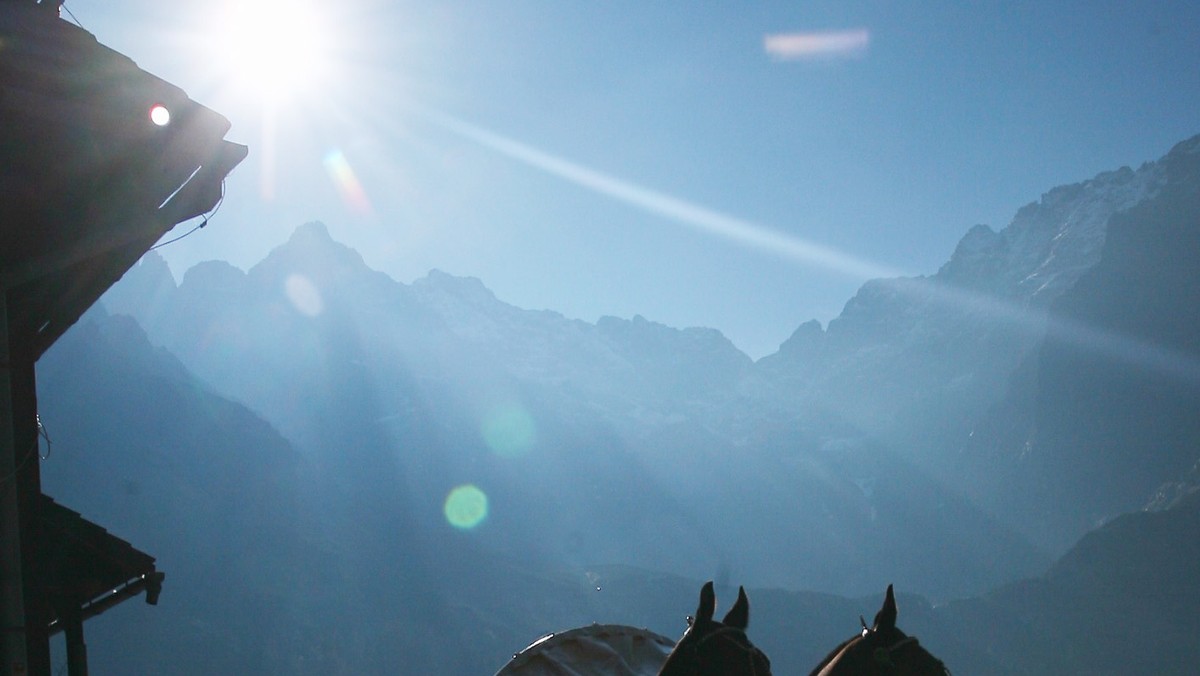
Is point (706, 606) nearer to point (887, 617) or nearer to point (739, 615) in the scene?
point (739, 615)

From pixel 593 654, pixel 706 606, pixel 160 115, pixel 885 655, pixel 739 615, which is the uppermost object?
pixel 160 115

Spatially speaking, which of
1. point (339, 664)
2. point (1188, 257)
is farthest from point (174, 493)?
point (1188, 257)

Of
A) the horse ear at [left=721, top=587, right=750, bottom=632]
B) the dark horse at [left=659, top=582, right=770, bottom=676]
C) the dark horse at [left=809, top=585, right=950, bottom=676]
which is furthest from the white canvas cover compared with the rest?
the dark horse at [left=809, top=585, right=950, bottom=676]

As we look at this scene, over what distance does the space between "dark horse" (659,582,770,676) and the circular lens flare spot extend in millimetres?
5212

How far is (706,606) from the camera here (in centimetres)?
550

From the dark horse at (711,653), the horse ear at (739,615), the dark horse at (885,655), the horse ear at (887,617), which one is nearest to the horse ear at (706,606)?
the dark horse at (711,653)

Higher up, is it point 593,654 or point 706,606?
point 706,606

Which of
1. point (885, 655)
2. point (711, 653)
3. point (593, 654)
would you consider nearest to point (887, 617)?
point (885, 655)

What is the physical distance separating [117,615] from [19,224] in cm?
11657

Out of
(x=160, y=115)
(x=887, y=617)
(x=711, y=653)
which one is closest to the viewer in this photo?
(x=887, y=617)

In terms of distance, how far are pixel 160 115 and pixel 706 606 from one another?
5.40 meters

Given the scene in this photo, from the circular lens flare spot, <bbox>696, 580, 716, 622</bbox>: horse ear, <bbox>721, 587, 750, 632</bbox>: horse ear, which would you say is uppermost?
the circular lens flare spot

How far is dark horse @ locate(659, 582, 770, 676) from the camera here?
17.4ft

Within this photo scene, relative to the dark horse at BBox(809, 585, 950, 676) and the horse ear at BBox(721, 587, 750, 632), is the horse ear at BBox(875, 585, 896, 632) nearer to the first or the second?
the dark horse at BBox(809, 585, 950, 676)
